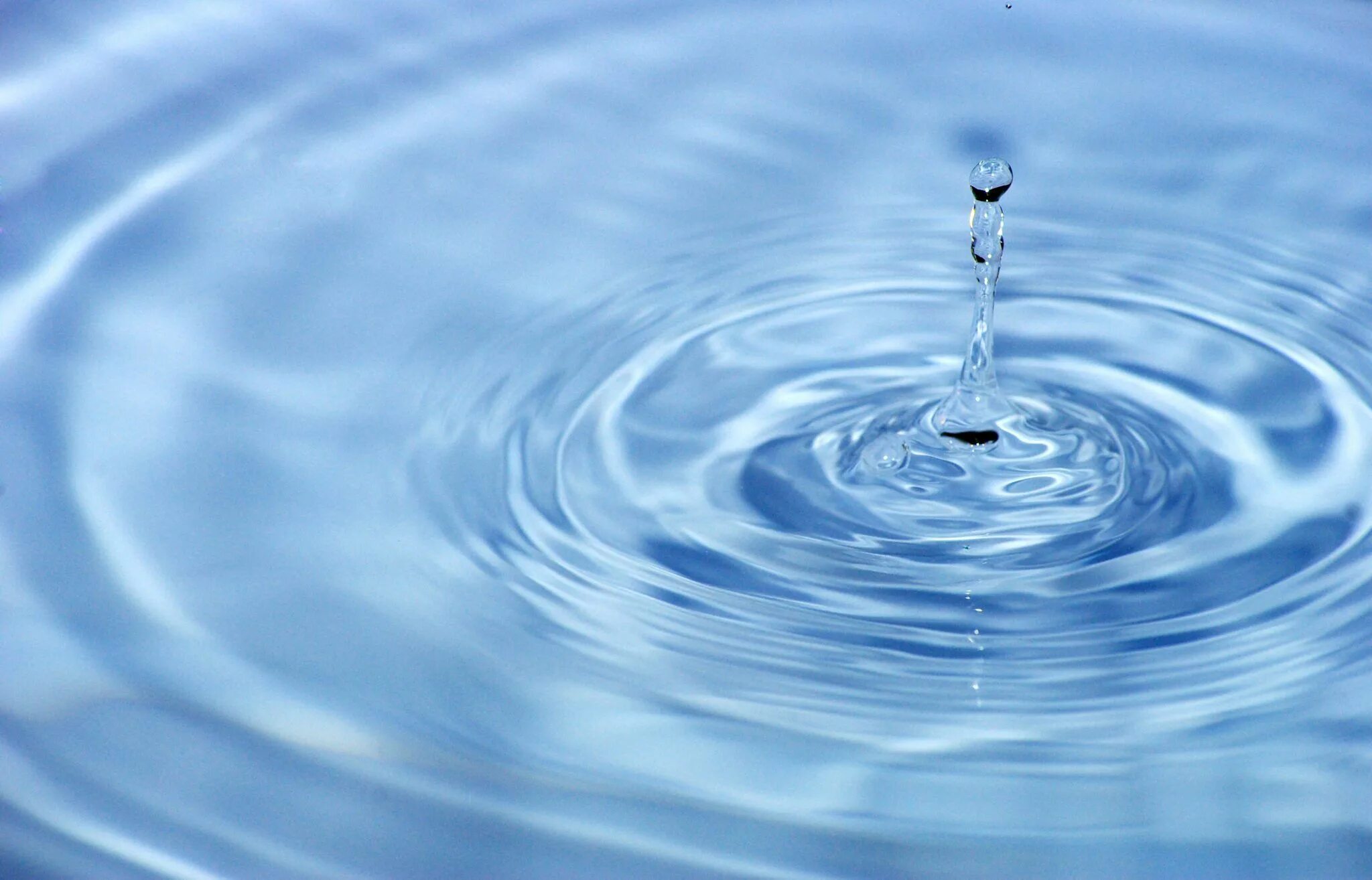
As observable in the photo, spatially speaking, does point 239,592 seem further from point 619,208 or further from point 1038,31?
point 1038,31

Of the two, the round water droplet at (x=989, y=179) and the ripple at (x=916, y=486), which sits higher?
the round water droplet at (x=989, y=179)

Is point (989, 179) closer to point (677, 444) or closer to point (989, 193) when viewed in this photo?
point (989, 193)

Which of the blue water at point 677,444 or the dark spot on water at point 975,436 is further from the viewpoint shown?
the dark spot on water at point 975,436

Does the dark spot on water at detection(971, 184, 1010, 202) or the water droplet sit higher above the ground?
the dark spot on water at detection(971, 184, 1010, 202)

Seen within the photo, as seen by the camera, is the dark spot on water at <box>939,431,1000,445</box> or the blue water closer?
the blue water

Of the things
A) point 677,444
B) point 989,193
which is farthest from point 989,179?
point 677,444

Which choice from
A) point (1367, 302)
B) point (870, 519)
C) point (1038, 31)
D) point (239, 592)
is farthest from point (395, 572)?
point (1038, 31)
